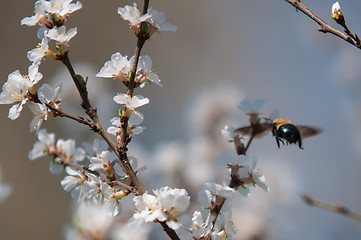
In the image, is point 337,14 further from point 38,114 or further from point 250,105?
point 38,114

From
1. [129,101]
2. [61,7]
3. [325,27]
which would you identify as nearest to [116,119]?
[129,101]

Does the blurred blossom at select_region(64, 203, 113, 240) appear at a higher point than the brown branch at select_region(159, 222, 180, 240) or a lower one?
lower

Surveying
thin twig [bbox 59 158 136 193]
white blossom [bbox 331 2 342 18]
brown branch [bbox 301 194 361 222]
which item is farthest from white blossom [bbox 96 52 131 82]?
brown branch [bbox 301 194 361 222]

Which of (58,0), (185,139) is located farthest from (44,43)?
(185,139)

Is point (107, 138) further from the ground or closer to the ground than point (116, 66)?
closer to the ground

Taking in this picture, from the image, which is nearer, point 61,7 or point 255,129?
point 61,7

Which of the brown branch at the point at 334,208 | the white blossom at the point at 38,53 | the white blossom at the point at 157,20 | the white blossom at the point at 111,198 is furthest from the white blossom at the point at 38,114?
the brown branch at the point at 334,208

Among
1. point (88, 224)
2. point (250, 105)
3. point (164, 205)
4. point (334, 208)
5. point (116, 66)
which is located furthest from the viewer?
point (88, 224)

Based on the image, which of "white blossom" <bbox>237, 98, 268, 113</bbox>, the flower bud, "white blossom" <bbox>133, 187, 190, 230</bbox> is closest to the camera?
"white blossom" <bbox>133, 187, 190, 230</bbox>

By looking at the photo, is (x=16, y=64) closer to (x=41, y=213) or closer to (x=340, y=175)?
(x=41, y=213)

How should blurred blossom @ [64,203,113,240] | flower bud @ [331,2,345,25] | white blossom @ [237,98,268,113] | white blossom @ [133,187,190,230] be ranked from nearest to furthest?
white blossom @ [133,187,190,230] → flower bud @ [331,2,345,25] → white blossom @ [237,98,268,113] → blurred blossom @ [64,203,113,240]

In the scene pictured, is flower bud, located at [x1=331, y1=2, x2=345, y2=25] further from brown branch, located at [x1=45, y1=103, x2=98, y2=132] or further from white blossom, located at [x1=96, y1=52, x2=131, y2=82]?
brown branch, located at [x1=45, y1=103, x2=98, y2=132]
